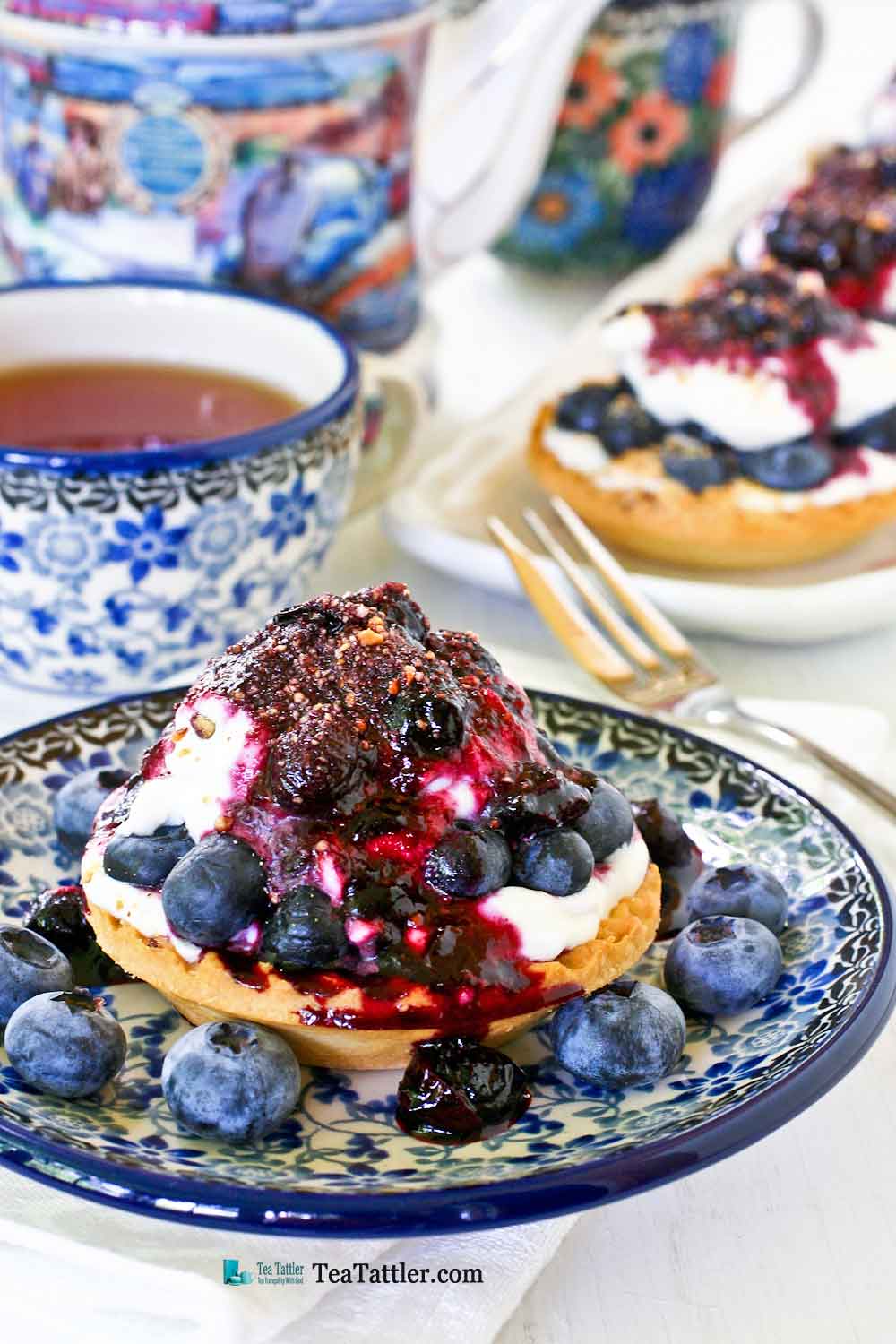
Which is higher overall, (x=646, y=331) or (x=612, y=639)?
(x=646, y=331)

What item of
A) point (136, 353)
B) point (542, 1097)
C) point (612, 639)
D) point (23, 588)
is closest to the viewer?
point (542, 1097)

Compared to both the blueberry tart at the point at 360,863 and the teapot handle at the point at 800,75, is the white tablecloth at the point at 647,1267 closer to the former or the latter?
the blueberry tart at the point at 360,863

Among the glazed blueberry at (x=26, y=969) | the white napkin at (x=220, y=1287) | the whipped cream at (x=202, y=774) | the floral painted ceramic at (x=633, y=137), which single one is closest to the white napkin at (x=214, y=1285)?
the white napkin at (x=220, y=1287)

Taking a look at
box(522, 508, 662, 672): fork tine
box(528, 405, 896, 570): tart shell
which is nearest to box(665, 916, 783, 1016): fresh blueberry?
box(522, 508, 662, 672): fork tine

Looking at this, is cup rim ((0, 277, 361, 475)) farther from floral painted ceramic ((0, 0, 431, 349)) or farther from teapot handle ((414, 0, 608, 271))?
teapot handle ((414, 0, 608, 271))

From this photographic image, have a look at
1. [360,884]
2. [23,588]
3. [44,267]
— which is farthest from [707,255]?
[360,884]

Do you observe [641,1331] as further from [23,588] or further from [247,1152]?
[23,588]
